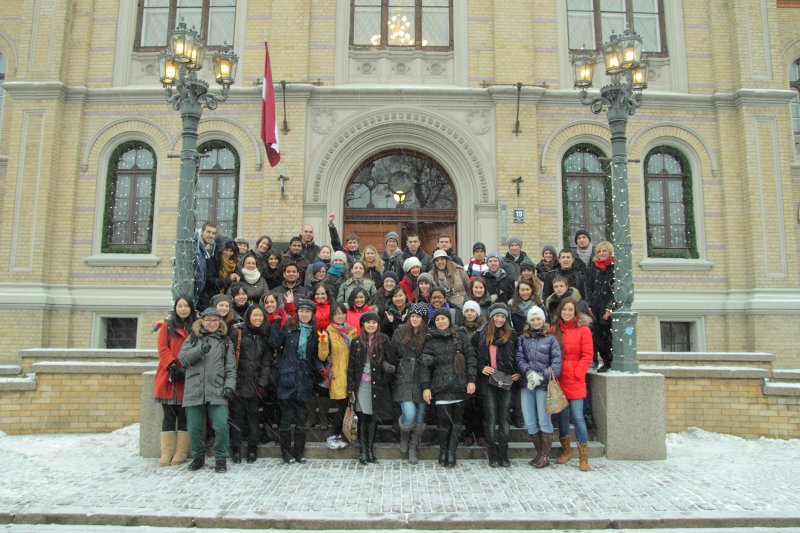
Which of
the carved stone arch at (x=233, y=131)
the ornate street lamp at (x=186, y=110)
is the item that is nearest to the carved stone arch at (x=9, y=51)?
the carved stone arch at (x=233, y=131)

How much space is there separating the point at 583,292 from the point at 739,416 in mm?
3079

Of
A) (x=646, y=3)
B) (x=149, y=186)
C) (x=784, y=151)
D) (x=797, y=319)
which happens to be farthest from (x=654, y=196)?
(x=149, y=186)

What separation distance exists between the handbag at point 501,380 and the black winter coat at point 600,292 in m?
2.16

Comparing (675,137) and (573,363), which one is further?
(675,137)

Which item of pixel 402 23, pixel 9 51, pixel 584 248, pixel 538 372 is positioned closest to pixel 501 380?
pixel 538 372

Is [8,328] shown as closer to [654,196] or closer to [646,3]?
[654,196]

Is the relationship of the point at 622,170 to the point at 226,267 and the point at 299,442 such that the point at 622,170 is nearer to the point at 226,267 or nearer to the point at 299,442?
the point at 299,442

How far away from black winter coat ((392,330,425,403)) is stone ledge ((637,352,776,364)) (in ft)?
15.0

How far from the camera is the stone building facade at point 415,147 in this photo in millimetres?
12672

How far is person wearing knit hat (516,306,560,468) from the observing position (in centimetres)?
656

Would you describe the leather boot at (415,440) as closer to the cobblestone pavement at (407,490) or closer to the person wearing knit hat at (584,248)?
the cobblestone pavement at (407,490)

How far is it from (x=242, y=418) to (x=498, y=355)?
3365 millimetres

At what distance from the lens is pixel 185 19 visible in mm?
13680

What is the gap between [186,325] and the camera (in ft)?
22.3
